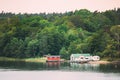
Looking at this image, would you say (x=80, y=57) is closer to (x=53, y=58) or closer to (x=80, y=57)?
(x=80, y=57)

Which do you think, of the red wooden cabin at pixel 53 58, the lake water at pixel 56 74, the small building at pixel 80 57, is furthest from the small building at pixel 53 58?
the lake water at pixel 56 74

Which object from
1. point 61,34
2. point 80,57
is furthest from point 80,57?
point 61,34

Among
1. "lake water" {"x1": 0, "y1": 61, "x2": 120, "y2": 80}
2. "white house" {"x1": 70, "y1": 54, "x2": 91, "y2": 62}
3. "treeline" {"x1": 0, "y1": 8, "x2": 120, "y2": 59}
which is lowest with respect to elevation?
"lake water" {"x1": 0, "y1": 61, "x2": 120, "y2": 80}

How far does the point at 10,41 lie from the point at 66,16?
20.1 feet

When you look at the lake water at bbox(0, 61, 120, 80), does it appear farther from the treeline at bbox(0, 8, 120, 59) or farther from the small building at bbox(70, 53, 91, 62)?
the treeline at bbox(0, 8, 120, 59)

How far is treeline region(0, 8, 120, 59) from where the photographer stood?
3203cm

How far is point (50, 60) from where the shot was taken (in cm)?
3219

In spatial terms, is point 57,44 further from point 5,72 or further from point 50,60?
point 5,72

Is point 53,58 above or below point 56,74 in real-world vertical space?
above

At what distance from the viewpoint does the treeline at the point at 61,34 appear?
3203cm

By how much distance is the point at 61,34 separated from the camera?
115 feet

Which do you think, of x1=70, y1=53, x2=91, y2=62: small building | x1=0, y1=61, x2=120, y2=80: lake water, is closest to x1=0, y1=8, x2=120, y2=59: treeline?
x1=70, y1=53, x2=91, y2=62: small building

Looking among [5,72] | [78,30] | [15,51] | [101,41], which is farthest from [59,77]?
[78,30]

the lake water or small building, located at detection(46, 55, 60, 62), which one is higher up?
small building, located at detection(46, 55, 60, 62)
